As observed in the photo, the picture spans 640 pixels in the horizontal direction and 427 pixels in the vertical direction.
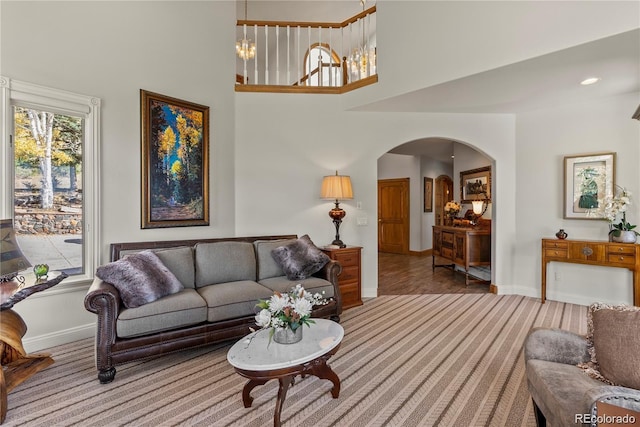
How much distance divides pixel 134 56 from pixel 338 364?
3.76 m

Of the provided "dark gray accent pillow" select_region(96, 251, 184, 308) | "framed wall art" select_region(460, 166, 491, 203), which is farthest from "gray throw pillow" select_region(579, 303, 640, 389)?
"framed wall art" select_region(460, 166, 491, 203)

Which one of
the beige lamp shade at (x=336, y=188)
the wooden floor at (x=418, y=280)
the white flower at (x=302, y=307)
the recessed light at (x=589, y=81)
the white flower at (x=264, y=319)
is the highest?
the recessed light at (x=589, y=81)

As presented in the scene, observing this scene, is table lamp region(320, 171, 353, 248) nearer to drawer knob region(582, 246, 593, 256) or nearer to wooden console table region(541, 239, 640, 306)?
wooden console table region(541, 239, 640, 306)

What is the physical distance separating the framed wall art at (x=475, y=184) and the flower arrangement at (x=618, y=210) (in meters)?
2.15

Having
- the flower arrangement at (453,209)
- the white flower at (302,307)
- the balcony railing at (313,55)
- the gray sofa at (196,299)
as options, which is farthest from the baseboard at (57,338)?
the flower arrangement at (453,209)

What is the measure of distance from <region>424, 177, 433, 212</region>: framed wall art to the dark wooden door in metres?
0.62

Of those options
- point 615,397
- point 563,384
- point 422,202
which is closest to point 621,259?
point 563,384

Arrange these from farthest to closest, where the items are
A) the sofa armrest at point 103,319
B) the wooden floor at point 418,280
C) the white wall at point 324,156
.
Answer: the wooden floor at point 418,280
the white wall at point 324,156
the sofa armrest at point 103,319

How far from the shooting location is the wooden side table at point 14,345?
78.0 inches

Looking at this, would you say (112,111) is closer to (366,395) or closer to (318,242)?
(318,242)

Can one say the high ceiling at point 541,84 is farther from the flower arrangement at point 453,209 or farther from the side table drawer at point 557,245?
the flower arrangement at point 453,209

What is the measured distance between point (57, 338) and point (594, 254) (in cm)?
587

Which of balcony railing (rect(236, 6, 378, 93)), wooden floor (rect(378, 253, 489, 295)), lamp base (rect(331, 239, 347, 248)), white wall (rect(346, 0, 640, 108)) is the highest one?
balcony railing (rect(236, 6, 378, 93))

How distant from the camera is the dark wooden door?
8570 millimetres
